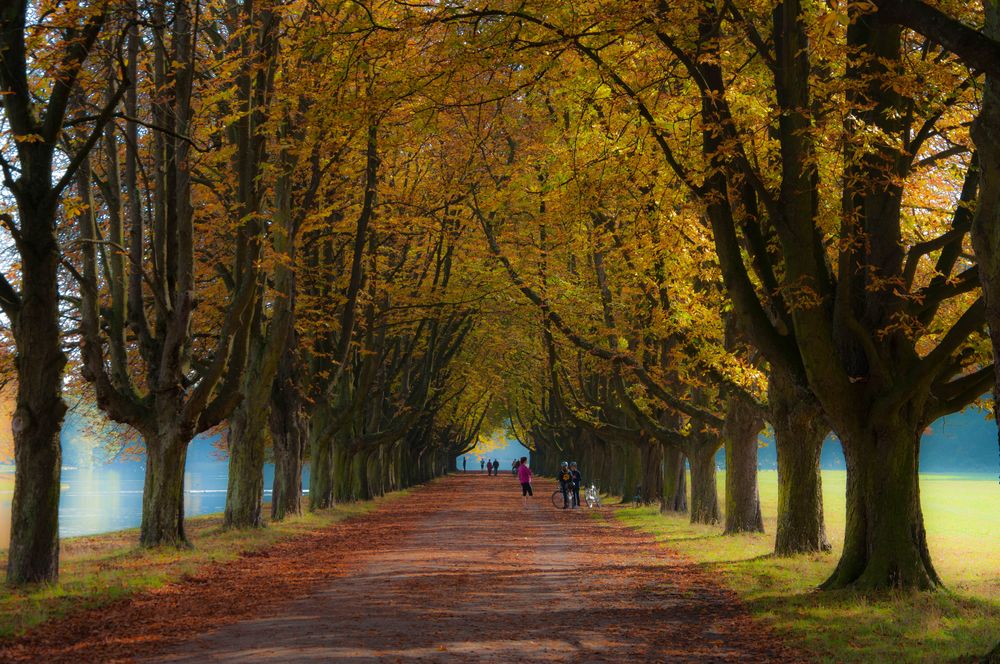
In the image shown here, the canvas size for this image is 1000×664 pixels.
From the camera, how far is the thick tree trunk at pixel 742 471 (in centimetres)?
2317

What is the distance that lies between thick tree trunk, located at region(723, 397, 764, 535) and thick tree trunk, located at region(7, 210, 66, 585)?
14.5 m

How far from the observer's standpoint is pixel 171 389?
18.7 meters

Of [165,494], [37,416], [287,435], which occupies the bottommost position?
[165,494]

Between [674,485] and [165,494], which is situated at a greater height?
[165,494]

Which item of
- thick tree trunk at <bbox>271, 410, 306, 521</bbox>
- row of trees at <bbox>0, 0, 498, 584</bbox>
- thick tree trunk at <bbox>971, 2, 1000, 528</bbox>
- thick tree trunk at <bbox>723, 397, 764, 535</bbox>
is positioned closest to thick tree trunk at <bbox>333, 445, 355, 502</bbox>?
row of trees at <bbox>0, 0, 498, 584</bbox>

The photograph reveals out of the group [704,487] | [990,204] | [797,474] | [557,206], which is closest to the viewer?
[990,204]

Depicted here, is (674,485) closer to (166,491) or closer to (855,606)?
(166,491)

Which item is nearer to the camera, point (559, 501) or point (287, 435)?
point (287, 435)

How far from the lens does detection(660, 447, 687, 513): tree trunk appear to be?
112ft

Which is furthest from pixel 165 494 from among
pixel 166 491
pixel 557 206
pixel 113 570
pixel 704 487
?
pixel 704 487

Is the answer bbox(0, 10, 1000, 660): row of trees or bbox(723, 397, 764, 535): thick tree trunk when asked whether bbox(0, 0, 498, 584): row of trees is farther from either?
bbox(723, 397, 764, 535): thick tree trunk

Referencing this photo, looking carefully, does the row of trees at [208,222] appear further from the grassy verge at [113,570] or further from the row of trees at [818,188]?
the row of trees at [818,188]

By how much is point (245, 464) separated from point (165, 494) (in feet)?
16.2

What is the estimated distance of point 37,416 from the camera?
42.7 ft
